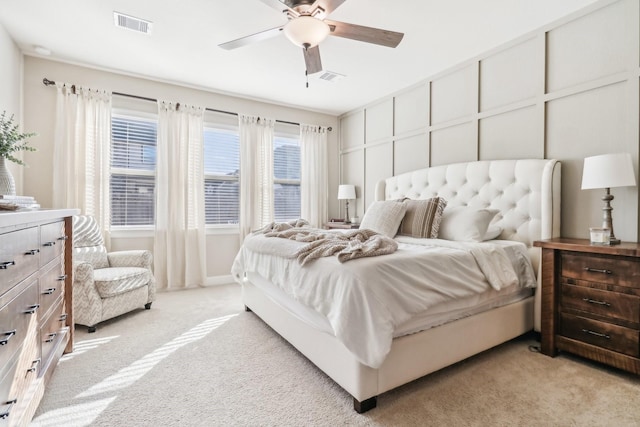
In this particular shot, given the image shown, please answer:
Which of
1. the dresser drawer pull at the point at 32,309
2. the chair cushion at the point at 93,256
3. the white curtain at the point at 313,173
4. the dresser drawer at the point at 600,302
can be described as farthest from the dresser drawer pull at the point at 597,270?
the chair cushion at the point at 93,256

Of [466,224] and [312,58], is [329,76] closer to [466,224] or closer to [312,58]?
[312,58]

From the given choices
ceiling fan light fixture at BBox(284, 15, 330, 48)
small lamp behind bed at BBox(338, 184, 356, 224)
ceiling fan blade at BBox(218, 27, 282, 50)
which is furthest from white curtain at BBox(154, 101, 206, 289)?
ceiling fan light fixture at BBox(284, 15, 330, 48)

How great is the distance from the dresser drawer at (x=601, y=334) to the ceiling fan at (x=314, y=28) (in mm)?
2328

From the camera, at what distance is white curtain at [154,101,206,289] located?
12.8 ft

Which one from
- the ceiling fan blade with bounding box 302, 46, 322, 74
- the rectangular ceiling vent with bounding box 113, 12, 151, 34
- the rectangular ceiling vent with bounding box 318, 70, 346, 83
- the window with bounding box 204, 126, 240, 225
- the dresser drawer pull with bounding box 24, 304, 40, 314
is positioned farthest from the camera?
the window with bounding box 204, 126, 240, 225

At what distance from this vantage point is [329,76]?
3762mm

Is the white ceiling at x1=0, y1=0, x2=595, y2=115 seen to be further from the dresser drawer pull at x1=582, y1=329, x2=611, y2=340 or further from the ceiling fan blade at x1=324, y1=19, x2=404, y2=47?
the dresser drawer pull at x1=582, y1=329, x2=611, y2=340

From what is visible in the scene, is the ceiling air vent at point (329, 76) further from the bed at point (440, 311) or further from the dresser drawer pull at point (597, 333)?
the dresser drawer pull at point (597, 333)

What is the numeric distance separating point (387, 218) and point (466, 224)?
698mm

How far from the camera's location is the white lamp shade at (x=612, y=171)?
200 centimetres

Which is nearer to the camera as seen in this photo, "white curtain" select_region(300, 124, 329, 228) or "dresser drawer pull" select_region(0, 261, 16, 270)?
"dresser drawer pull" select_region(0, 261, 16, 270)

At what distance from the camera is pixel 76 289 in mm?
2564

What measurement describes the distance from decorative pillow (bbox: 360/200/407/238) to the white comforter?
0.67 m

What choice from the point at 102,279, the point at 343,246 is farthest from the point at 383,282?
the point at 102,279
